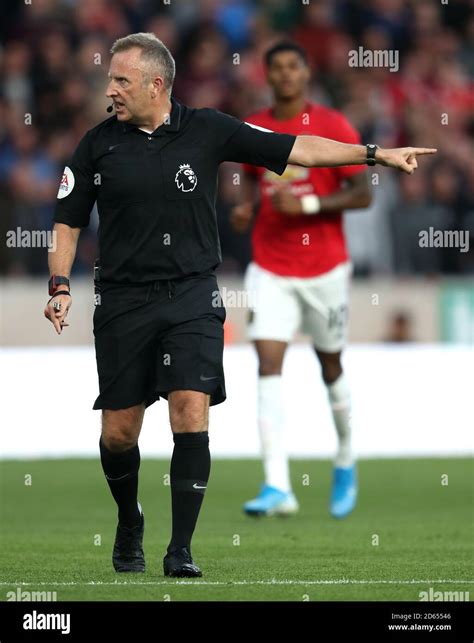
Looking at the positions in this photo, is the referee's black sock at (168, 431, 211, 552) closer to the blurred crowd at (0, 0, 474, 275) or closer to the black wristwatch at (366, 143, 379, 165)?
the black wristwatch at (366, 143, 379, 165)

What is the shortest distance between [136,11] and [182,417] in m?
12.1

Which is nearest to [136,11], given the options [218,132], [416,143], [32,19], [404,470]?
[32,19]

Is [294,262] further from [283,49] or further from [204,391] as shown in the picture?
[204,391]

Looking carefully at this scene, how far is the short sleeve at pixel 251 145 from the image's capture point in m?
7.77

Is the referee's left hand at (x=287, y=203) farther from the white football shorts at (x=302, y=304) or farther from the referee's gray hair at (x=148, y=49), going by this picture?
the referee's gray hair at (x=148, y=49)

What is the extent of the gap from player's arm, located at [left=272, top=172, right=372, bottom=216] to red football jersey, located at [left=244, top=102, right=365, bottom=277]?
Result: 16 cm

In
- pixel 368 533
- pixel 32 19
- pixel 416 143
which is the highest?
pixel 32 19

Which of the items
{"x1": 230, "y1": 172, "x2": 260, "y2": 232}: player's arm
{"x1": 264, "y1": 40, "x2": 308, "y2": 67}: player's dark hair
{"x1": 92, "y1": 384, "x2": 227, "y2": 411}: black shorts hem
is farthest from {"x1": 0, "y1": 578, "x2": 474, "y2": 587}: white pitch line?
{"x1": 264, "y1": 40, "x2": 308, "y2": 67}: player's dark hair

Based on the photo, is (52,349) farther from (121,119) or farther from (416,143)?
(121,119)

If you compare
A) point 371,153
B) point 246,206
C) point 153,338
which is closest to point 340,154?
point 371,153

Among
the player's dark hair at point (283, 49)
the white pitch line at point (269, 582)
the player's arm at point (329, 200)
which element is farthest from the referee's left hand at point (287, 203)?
the white pitch line at point (269, 582)

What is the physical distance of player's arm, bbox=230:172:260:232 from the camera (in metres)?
11.0

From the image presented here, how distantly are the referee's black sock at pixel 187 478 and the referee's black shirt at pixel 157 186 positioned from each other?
2.45ft

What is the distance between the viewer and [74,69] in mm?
18234
